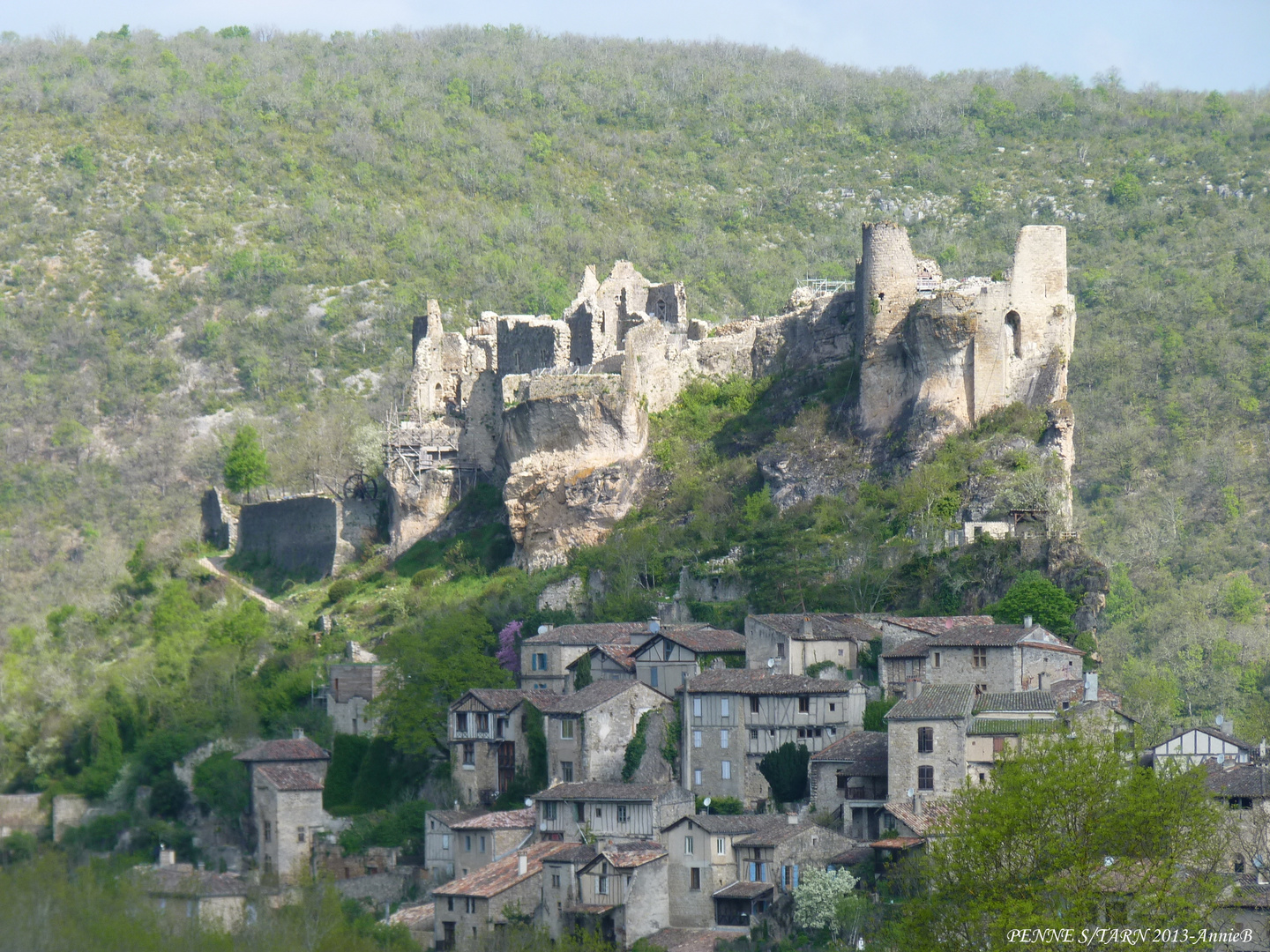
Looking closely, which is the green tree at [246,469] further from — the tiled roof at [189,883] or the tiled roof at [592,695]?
the tiled roof at [592,695]

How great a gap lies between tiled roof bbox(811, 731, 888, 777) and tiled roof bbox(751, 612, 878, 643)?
12.0 ft

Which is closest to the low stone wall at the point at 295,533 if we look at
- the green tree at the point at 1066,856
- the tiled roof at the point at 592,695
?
the tiled roof at the point at 592,695

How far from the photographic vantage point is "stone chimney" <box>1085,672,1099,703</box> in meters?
58.3

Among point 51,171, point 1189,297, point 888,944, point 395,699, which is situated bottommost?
point 888,944

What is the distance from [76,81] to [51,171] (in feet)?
55.6

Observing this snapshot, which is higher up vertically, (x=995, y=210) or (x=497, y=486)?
(x=995, y=210)

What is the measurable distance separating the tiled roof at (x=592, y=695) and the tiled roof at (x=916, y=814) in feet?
28.0

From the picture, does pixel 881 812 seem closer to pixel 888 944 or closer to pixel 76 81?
pixel 888 944

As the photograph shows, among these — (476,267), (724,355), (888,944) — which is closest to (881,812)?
(888,944)

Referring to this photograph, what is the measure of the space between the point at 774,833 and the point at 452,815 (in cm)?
→ 1019

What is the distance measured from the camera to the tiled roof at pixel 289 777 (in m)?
64.2

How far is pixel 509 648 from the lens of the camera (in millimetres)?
68938

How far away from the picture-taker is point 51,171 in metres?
153

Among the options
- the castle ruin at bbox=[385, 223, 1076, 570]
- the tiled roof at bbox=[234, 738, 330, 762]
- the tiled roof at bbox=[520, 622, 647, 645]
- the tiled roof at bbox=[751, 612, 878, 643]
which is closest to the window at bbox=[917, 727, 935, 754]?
the tiled roof at bbox=[751, 612, 878, 643]
